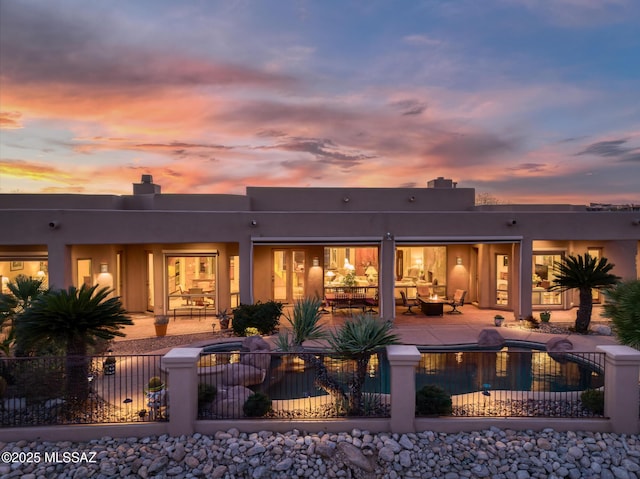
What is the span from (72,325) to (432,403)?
22.2 feet

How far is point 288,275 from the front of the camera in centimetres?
1866

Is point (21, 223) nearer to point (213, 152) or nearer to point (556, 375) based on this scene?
point (213, 152)

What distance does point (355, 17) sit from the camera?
57.4 feet

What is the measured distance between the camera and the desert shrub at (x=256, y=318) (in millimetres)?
13502

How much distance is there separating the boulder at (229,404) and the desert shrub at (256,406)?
21 centimetres

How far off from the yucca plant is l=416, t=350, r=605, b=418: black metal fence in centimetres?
61

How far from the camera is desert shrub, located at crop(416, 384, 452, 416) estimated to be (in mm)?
6996

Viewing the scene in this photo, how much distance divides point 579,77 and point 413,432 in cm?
1988

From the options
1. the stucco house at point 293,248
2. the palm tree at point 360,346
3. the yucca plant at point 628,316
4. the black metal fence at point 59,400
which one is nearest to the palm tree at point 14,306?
the black metal fence at point 59,400

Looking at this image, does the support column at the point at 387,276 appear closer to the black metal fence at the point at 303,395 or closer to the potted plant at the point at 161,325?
the black metal fence at the point at 303,395

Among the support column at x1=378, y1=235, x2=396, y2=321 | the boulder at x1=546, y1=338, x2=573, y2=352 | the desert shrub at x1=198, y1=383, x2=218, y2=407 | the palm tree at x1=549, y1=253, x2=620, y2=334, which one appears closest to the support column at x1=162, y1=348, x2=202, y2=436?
the desert shrub at x1=198, y1=383, x2=218, y2=407

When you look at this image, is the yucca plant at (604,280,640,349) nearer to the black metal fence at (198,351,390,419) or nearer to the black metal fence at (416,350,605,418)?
the black metal fence at (416,350,605,418)

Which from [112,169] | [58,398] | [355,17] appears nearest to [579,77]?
[355,17]

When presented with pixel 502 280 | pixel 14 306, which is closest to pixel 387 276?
pixel 502 280
